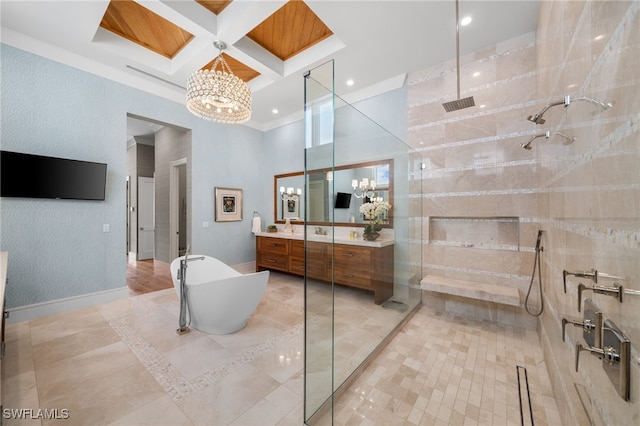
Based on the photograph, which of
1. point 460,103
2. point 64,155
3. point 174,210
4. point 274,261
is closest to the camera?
point 460,103

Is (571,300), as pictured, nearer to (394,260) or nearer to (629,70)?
(629,70)

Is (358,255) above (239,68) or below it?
below

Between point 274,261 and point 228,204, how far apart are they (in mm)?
1449

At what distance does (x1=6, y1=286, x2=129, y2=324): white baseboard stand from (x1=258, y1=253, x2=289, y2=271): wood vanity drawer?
207 centimetres

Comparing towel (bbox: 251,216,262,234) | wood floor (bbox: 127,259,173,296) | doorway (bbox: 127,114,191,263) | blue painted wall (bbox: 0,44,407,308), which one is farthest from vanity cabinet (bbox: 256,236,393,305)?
doorway (bbox: 127,114,191,263)

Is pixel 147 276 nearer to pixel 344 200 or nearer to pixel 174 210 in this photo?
pixel 174 210

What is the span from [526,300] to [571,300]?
152cm

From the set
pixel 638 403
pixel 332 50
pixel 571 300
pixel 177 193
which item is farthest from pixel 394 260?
pixel 177 193

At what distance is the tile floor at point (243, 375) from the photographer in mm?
1465

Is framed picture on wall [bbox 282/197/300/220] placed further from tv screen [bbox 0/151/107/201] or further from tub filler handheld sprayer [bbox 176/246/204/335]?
tv screen [bbox 0/151/107/201]

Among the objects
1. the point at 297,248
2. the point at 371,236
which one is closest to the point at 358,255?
the point at 371,236

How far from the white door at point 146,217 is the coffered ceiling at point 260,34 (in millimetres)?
3275

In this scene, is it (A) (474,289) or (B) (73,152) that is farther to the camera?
(B) (73,152)

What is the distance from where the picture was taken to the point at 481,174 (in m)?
2.72
